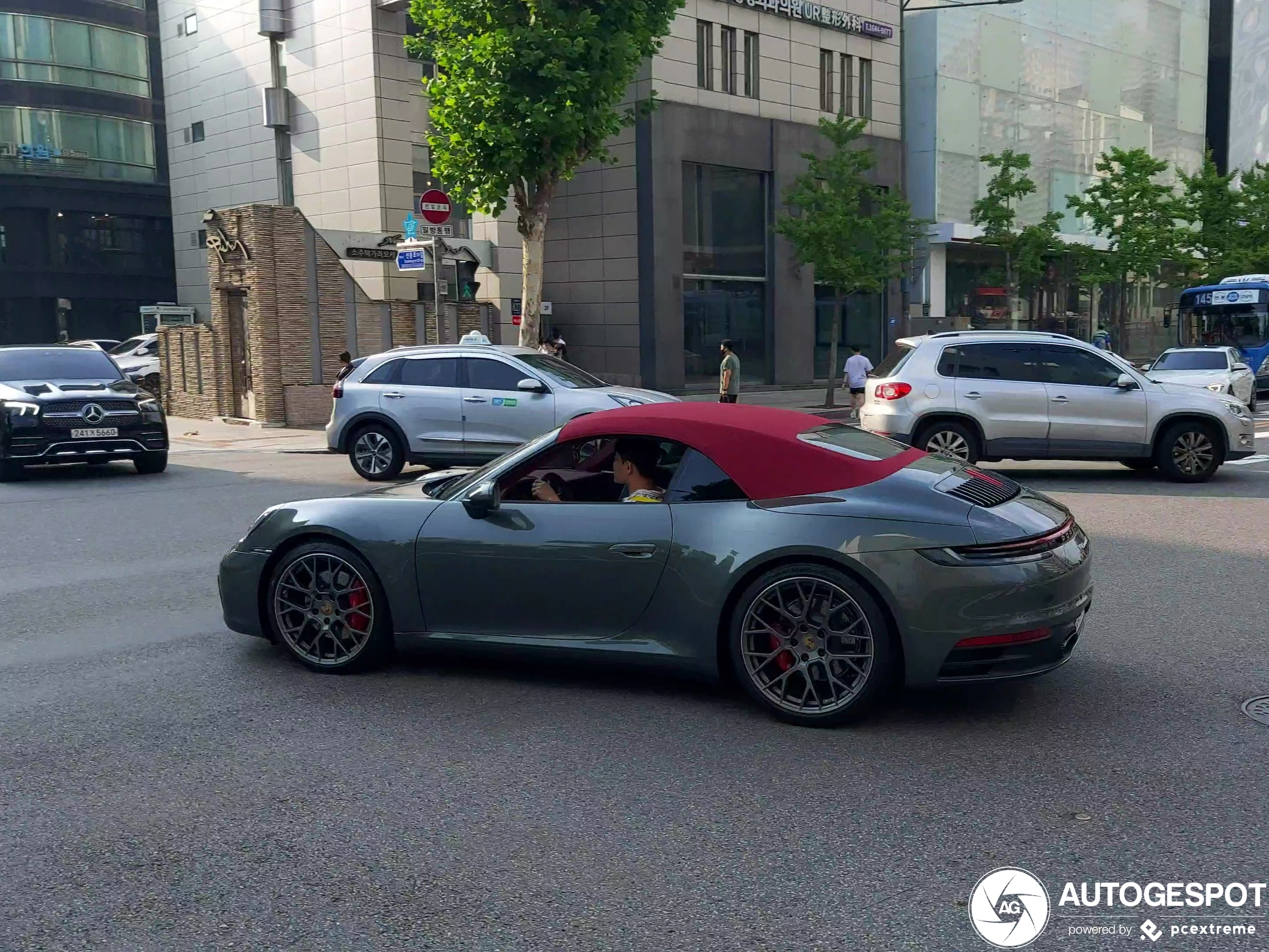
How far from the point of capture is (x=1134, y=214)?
4216 cm

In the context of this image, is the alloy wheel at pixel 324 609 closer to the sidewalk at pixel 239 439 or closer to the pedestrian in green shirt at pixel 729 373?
the sidewalk at pixel 239 439

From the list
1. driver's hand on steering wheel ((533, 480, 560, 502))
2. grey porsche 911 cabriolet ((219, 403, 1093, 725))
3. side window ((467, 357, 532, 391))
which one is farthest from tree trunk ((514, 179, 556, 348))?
driver's hand on steering wheel ((533, 480, 560, 502))

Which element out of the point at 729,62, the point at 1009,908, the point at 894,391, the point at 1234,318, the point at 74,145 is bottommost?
the point at 1009,908

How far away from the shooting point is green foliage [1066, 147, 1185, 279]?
40656mm

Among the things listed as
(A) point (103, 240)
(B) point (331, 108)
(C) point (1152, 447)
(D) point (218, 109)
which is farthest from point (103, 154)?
(C) point (1152, 447)

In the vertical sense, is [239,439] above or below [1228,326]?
below

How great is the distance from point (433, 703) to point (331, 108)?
32969 mm

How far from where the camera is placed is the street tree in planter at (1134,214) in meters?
40.7

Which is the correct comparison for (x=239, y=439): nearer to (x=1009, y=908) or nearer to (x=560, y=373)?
(x=560, y=373)

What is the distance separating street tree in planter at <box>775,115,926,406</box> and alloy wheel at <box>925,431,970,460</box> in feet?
49.0

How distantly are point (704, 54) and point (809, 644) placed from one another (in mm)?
31753

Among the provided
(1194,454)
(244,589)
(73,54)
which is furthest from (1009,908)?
(73,54)

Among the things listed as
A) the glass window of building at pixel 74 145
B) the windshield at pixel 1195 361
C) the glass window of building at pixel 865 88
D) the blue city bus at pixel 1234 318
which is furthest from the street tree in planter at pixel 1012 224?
the glass window of building at pixel 74 145

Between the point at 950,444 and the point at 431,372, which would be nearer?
the point at 950,444
